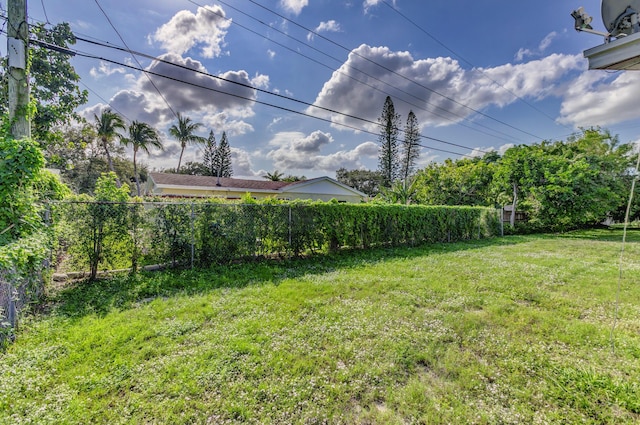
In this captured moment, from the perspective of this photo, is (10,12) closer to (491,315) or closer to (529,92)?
(491,315)

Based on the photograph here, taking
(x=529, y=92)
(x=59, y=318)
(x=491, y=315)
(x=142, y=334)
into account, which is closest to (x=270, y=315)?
(x=142, y=334)

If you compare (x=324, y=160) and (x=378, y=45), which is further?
(x=324, y=160)

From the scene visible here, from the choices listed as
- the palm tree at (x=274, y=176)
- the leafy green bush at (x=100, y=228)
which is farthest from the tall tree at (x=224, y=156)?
the leafy green bush at (x=100, y=228)

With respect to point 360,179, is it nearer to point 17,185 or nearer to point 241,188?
point 241,188

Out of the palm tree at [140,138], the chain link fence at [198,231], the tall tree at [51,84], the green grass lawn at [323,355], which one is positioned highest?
the palm tree at [140,138]

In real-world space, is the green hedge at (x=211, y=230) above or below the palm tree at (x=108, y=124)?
below

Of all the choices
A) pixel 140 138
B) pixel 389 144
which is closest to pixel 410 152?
pixel 389 144

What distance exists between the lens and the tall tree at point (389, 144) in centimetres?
2783

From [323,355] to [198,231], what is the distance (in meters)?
4.72

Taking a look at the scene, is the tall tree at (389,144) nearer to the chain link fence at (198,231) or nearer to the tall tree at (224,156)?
the tall tree at (224,156)

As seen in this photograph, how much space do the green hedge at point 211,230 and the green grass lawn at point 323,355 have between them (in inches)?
33.0

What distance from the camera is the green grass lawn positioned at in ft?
6.87

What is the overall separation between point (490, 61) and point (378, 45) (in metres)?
7.47

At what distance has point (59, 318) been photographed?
359cm
